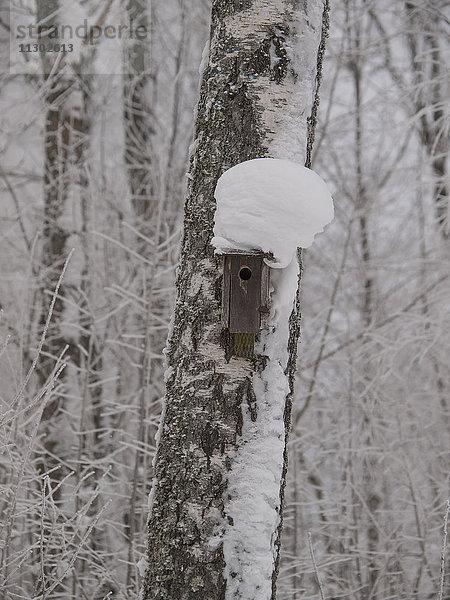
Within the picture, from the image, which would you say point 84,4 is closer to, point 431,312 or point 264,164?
point 431,312

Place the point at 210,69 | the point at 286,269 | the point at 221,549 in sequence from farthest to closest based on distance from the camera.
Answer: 1. the point at 210,69
2. the point at 286,269
3. the point at 221,549

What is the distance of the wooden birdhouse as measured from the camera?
5.28ft

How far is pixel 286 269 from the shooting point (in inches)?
67.3

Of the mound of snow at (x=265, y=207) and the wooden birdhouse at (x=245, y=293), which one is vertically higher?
the mound of snow at (x=265, y=207)

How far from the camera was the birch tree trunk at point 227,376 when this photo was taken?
1608mm

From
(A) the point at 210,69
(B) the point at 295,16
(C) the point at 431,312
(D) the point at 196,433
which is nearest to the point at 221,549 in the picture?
(D) the point at 196,433

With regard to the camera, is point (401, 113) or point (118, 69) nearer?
point (118, 69)

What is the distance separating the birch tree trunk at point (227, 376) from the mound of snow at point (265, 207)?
0.12m

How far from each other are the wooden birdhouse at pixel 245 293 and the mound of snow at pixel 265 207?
4cm

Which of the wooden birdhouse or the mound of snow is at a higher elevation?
the mound of snow

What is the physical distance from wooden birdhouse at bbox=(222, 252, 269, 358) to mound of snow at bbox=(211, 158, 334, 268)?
0.04 m

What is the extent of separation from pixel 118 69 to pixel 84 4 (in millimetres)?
771

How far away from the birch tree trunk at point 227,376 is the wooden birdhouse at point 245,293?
69 millimetres

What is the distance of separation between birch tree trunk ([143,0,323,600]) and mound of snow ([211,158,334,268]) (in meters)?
0.12
